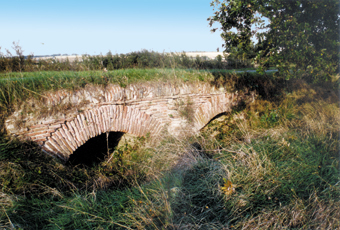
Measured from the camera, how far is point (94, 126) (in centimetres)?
470

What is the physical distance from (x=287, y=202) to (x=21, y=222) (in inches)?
138

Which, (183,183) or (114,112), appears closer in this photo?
(183,183)

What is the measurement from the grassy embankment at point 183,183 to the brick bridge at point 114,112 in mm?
230

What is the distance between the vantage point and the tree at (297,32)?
525 cm

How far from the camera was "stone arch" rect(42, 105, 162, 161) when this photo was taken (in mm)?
4371

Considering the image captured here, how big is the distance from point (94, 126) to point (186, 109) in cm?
218

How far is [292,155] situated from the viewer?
416cm

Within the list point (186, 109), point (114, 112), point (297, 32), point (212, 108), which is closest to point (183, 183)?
point (114, 112)

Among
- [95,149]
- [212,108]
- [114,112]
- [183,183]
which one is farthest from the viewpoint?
[212,108]

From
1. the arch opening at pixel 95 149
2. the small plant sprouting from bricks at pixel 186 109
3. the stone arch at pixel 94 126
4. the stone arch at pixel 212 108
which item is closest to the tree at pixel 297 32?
the stone arch at pixel 212 108

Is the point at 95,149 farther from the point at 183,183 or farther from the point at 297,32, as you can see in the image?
the point at 297,32

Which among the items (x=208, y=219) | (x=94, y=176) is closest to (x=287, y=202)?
(x=208, y=219)

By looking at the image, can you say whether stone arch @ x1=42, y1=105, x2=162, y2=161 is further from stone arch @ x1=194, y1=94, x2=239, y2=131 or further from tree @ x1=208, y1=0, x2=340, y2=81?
tree @ x1=208, y1=0, x2=340, y2=81

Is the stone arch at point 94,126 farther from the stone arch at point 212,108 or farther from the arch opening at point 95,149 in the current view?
the stone arch at point 212,108
